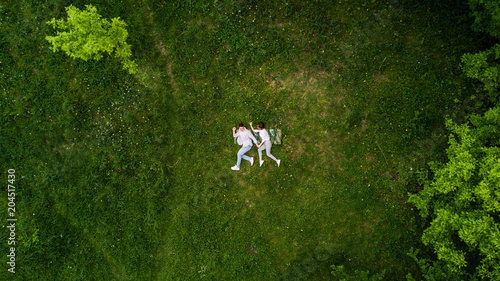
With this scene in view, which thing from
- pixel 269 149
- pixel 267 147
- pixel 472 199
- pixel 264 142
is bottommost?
pixel 472 199

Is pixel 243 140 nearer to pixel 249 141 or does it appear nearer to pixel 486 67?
pixel 249 141

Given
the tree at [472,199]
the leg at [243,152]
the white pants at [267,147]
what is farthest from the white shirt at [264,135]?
the tree at [472,199]

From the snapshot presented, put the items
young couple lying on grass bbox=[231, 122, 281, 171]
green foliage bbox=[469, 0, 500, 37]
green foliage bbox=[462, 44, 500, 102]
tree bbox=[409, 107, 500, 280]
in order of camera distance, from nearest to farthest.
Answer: tree bbox=[409, 107, 500, 280]
green foliage bbox=[469, 0, 500, 37]
green foliage bbox=[462, 44, 500, 102]
young couple lying on grass bbox=[231, 122, 281, 171]

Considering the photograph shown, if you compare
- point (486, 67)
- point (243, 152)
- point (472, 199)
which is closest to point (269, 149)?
point (243, 152)

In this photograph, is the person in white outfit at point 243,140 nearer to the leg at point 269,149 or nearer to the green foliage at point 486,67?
the leg at point 269,149

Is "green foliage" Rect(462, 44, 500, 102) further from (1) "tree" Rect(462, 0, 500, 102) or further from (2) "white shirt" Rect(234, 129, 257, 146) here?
(2) "white shirt" Rect(234, 129, 257, 146)

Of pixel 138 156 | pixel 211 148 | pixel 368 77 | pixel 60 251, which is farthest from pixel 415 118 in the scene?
pixel 60 251

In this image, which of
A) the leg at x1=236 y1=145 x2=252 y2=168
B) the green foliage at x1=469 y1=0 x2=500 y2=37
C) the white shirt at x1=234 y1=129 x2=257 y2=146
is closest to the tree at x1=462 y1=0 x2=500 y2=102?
the green foliage at x1=469 y1=0 x2=500 y2=37
